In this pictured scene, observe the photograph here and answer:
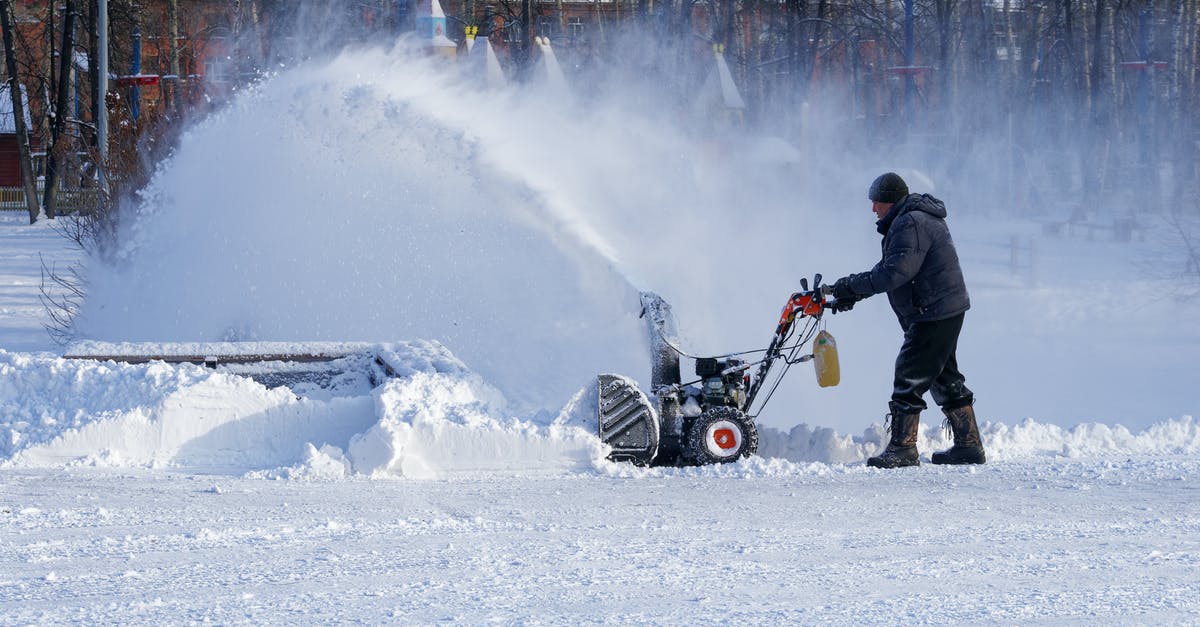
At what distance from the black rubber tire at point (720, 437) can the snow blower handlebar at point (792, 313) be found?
19cm

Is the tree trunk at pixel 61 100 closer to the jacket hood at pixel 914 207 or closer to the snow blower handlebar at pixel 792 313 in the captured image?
the snow blower handlebar at pixel 792 313

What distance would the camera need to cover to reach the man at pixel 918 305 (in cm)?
667

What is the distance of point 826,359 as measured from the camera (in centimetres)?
671

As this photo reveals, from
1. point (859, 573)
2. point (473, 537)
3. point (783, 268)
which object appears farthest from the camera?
point (783, 268)

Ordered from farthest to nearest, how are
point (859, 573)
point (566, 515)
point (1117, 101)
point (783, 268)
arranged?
1. point (1117, 101)
2. point (783, 268)
3. point (566, 515)
4. point (859, 573)

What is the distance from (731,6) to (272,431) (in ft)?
124

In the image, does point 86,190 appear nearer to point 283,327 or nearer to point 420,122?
point 283,327

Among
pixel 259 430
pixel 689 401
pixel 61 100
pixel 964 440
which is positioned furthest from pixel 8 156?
pixel 964 440

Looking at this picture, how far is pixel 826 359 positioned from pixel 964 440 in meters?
0.92

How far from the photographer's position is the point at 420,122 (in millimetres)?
9930

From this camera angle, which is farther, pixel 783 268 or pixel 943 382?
pixel 783 268

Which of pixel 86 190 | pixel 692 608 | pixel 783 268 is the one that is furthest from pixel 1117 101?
pixel 692 608

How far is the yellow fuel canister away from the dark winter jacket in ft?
0.96

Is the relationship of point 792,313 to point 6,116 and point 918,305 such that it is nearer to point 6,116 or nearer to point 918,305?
point 918,305
